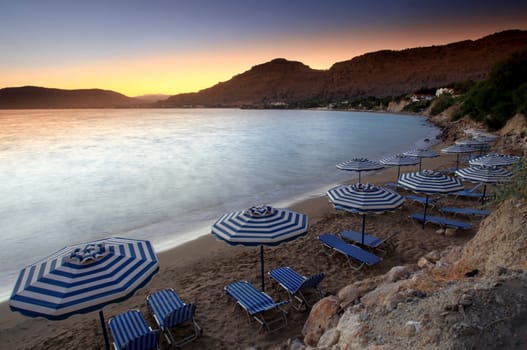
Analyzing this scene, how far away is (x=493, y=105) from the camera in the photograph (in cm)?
2666

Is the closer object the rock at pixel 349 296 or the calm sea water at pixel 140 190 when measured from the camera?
the rock at pixel 349 296

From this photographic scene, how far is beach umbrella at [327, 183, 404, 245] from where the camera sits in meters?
6.43

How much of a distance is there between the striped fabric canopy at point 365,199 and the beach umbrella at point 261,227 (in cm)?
139

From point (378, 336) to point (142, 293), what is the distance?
16.8 feet

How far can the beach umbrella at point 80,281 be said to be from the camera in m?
3.57

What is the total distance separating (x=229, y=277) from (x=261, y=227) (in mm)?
2070

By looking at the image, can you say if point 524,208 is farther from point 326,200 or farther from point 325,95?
point 325,95

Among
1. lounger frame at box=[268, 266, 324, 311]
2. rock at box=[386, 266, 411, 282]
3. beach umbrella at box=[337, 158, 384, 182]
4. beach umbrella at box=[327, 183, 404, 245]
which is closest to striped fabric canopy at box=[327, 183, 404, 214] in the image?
beach umbrella at box=[327, 183, 404, 245]

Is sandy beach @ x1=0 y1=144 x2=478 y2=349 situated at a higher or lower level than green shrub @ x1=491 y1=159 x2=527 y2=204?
lower

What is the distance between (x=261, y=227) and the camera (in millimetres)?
5203

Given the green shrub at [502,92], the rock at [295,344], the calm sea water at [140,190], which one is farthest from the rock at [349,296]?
the green shrub at [502,92]

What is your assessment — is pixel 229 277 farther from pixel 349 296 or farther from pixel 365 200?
pixel 365 200

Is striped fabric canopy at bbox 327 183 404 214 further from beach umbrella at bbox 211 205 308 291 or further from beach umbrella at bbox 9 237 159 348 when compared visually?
beach umbrella at bbox 9 237 159 348

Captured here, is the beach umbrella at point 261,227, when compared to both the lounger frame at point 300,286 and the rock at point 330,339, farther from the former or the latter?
the rock at point 330,339
